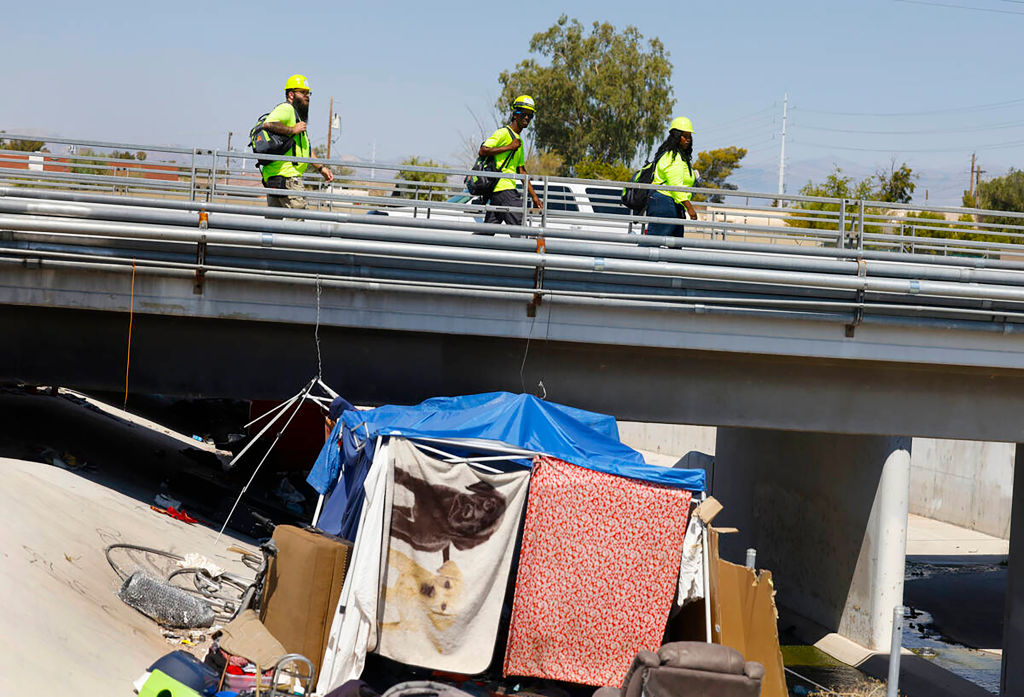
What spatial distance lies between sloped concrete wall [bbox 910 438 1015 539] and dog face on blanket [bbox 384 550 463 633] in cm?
1648

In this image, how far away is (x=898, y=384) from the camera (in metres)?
11.8

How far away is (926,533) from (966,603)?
591 cm

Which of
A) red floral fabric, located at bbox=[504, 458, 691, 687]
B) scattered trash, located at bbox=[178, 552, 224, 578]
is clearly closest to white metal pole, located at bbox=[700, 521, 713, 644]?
red floral fabric, located at bbox=[504, 458, 691, 687]

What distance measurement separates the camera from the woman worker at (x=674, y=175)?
39.3 ft

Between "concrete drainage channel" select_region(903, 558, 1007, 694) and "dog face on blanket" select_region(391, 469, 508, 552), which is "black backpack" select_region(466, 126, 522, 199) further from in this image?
"concrete drainage channel" select_region(903, 558, 1007, 694)

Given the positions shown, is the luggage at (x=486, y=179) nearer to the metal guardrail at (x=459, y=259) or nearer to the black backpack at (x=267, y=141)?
the metal guardrail at (x=459, y=259)

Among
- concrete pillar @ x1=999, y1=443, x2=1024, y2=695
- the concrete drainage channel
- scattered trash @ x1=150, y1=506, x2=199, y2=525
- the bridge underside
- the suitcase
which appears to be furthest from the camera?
the concrete drainage channel

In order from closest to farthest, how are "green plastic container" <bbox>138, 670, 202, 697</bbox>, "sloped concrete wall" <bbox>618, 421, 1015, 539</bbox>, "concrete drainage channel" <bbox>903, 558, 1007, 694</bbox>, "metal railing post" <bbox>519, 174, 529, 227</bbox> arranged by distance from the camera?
"green plastic container" <bbox>138, 670, 202, 697</bbox>
"metal railing post" <bbox>519, 174, 529, 227</bbox>
"concrete drainage channel" <bbox>903, 558, 1007, 694</bbox>
"sloped concrete wall" <bbox>618, 421, 1015, 539</bbox>

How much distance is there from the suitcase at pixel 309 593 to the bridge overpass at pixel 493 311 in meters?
2.78

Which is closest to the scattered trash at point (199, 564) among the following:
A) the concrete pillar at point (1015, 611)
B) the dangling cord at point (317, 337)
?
the dangling cord at point (317, 337)

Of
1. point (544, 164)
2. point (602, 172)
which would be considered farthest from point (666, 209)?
point (544, 164)

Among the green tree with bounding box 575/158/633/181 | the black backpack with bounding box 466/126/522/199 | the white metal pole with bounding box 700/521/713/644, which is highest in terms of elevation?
the green tree with bounding box 575/158/633/181

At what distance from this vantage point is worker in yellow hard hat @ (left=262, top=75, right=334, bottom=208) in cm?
1115

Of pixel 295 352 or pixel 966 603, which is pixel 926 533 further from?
pixel 295 352
